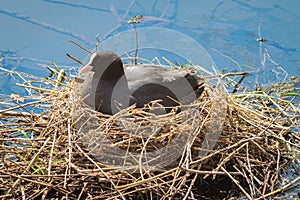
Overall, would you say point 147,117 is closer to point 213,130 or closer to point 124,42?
point 213,130

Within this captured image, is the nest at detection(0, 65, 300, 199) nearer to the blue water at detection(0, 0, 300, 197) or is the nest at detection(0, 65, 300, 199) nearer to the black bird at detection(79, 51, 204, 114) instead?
the black bird at detection(79, 51, 204, 114)

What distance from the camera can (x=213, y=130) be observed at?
123cm

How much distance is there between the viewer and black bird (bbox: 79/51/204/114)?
1.39 metres

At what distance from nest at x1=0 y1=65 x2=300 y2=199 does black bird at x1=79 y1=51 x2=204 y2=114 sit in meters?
0.05

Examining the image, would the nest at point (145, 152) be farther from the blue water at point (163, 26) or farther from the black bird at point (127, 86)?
the blue water at point (163, 26)

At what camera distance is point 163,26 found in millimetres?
3322

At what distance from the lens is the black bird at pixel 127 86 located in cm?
139

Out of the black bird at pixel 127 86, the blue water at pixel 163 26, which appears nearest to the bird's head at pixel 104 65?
the black bird at pixel 127 86

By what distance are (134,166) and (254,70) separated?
181 centimetres

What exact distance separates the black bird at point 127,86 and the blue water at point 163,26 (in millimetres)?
1492

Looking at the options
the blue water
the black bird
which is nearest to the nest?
the black bird

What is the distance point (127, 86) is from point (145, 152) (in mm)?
363

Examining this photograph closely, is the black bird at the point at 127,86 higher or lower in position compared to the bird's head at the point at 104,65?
lower

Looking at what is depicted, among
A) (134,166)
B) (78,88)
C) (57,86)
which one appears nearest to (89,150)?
(134,166)
